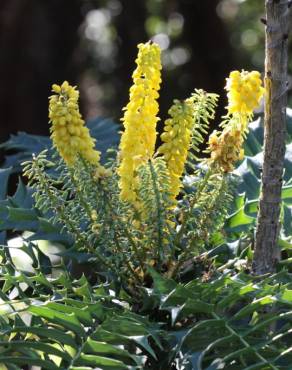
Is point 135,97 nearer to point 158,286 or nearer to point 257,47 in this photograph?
point 158,286

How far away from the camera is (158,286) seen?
3.25 feet

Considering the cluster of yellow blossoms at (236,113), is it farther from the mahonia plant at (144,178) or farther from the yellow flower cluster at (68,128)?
the yellow flower cluster at (68,128)

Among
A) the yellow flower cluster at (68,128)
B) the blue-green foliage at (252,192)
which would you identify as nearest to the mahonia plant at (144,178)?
the yellow flower cluster at (68,128)

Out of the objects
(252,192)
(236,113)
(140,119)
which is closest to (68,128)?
(140,119)

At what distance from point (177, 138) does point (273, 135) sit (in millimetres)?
114

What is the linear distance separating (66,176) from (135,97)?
0.13 meters

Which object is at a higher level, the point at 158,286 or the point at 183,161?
the point at 183,161

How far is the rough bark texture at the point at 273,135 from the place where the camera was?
1.03 m

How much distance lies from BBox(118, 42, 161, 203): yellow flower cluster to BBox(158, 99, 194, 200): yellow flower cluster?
0.02 meters

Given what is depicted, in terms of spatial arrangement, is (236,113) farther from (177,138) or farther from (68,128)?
(68,128)

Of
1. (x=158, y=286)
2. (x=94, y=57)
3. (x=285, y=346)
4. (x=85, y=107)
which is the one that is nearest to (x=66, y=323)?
(x=158, y=286)

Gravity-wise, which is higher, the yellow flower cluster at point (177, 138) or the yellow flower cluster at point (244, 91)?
the yellow flower cluster at point (244, 91)

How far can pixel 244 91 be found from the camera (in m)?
1.03

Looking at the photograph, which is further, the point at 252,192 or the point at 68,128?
the point at 252,192
